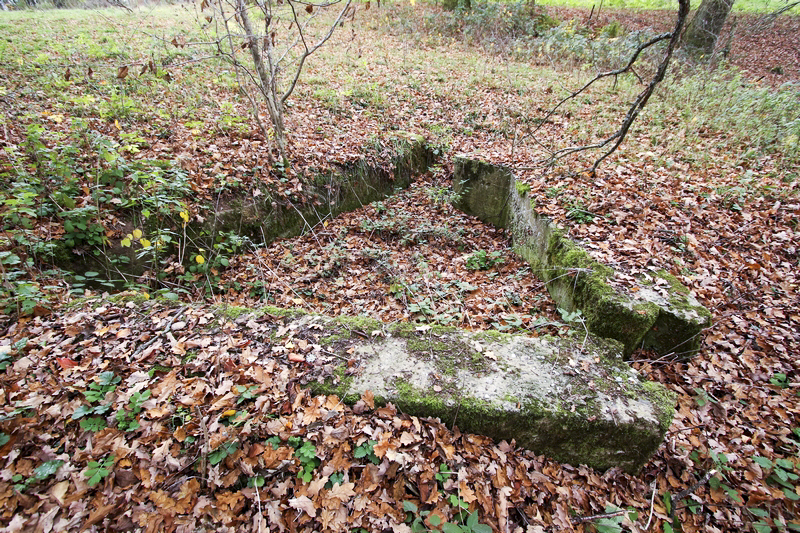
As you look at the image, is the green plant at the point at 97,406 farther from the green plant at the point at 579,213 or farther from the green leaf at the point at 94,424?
the green plant at the point at 579,213

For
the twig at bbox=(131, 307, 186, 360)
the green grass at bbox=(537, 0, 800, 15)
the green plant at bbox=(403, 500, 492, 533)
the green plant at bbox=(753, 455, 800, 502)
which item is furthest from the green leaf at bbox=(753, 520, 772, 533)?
the green grass at bbox=(537, 0, 800, 15)

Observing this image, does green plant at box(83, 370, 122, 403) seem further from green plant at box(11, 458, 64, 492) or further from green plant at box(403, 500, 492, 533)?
green plant at box(403, 500, 492, 533)

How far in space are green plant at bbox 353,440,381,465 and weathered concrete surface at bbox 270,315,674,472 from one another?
34 cm

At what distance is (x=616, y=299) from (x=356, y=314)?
3.01 m

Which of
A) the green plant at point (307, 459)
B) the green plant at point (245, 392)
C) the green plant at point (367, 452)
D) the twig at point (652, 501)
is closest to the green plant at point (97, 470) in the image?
the green plant at point (245, 392)

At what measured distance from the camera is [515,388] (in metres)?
2.79

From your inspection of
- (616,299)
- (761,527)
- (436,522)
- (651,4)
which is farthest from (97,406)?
(651,4)

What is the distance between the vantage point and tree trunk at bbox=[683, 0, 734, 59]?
1077 centimetres

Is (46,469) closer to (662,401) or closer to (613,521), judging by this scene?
(613,521)

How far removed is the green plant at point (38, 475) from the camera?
1.95m

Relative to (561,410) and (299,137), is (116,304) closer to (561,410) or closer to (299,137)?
(561,410)

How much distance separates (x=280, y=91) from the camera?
8.19 meters

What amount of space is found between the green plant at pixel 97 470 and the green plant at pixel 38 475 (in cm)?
18

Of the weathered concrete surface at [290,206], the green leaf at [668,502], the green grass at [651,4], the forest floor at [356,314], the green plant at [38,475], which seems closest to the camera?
the green plant at [38,475]
